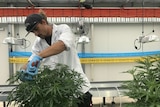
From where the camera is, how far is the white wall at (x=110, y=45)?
370 cm

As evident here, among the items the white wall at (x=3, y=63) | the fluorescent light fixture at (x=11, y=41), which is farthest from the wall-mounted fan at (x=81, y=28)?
the white wall at (x=3, y=63)

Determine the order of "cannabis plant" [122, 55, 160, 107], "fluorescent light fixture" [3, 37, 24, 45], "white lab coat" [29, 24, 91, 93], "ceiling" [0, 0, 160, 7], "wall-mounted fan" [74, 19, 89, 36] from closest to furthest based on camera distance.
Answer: "cannabis plant" [122, 55, 160, 107] < "white lab coat" [29, 24, 91, 93] < "fluorescent light fixture" [3, 37, 24, 45] < "wall-mounted fan" [74, 19, 89, 36] < "ceiling" [0, 0, 160, 7]

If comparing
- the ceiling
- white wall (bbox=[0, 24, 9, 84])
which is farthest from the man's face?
white wall (bbox=[0, 24, 9, 84])

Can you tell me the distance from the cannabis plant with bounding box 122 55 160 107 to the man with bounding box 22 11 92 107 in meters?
0.32

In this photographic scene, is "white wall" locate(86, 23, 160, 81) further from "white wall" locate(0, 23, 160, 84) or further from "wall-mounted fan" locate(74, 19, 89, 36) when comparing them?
"wall-mounted fan" locate(74, 19, 89, 36)

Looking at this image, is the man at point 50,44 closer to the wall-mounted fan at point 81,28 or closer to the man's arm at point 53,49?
the man's arm at point 53,49

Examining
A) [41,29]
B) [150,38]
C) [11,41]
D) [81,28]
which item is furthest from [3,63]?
[41,29]

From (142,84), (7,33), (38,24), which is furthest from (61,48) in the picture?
(7,33)

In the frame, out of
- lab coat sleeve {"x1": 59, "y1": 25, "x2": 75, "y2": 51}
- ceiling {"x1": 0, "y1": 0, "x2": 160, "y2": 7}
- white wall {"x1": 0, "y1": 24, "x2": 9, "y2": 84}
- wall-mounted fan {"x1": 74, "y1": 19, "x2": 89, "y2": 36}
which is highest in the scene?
ceiling {"x1": 0, "y1": 0, "x2": 160, "y2": 7}

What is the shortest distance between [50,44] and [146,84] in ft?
1.88

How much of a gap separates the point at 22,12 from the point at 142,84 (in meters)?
2.82

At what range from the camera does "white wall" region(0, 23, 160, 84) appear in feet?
12.1

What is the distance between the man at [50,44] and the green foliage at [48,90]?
0.05 m

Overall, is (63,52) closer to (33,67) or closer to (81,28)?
(33,67)
